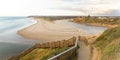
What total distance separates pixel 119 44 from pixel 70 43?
37.8ft

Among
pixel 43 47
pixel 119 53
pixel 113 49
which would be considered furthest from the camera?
pixel 43 47

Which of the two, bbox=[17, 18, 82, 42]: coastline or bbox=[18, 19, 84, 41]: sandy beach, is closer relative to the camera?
bbox=[17, 18, 82, 42]: coastline

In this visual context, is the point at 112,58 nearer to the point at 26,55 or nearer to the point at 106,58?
the point at 106,58

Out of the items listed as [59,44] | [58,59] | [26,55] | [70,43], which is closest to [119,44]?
[58,59]

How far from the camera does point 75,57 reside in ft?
60.5

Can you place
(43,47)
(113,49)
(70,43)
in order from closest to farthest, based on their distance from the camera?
(113,49) < (70,43) < (43,47)

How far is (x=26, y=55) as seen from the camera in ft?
100

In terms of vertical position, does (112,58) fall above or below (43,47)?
above

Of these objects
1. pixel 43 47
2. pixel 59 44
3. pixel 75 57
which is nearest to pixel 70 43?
pixel 59 44

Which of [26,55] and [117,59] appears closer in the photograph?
[117,59]

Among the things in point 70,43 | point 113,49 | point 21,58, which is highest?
point 113,49

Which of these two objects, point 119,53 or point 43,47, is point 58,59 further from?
point 43,47

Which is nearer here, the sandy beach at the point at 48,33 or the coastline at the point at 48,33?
the coastline at the point at 48,33

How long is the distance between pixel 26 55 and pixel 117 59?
17.3m
